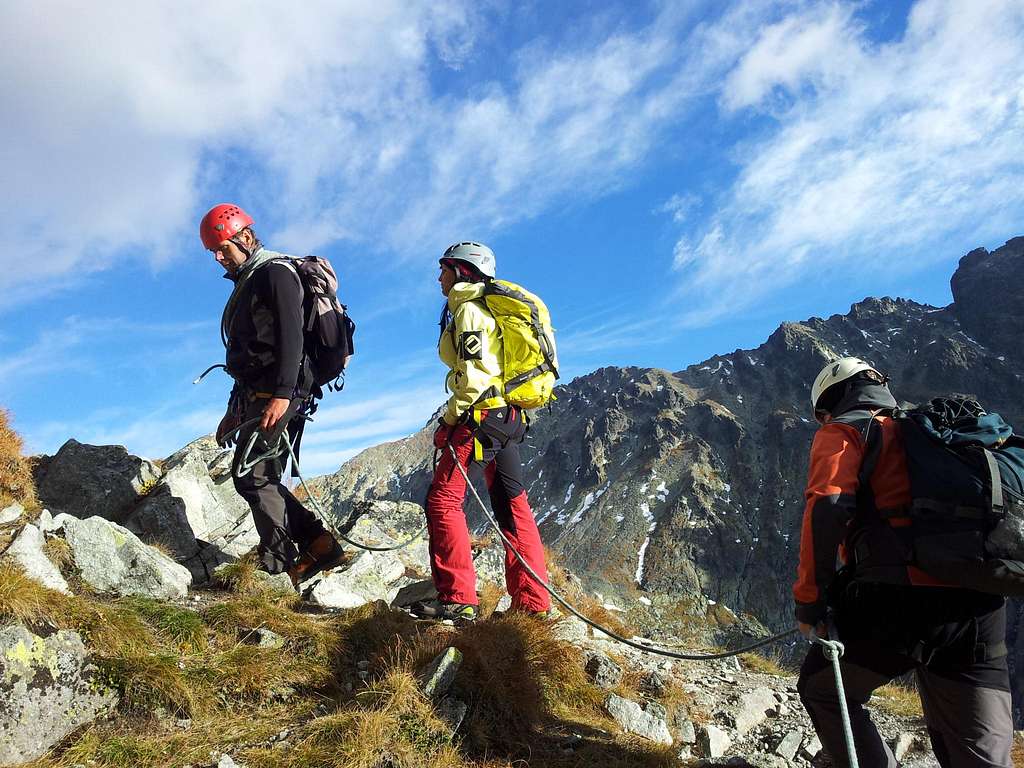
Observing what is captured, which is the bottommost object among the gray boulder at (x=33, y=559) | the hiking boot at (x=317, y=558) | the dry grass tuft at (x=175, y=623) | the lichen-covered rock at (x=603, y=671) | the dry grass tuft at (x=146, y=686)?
the lichen-covered rock at (x=603, y=671)

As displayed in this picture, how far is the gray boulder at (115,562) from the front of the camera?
6238mm

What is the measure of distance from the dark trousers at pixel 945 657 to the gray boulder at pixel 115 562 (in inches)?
260

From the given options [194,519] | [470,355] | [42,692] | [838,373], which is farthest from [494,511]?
[194,519]

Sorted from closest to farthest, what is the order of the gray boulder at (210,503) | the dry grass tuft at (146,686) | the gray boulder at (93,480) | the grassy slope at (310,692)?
the grassy slope at (310,692) → the dry grass tuft at (146,686) → the gray boulder at (210,503) → the gray boulder at (93,480)

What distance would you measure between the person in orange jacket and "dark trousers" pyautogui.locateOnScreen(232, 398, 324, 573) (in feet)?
18.2

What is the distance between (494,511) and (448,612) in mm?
1225

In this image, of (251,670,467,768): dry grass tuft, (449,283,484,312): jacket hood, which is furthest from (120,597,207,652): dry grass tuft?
(449,283,484,312): jacket hood

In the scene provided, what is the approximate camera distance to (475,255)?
6902 mm

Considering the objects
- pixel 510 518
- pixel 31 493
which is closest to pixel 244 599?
pixel 510 518

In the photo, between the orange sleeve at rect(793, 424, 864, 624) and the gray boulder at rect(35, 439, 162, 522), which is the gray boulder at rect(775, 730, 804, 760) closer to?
the orange sleeve at rect(793, 424, 864, 624)

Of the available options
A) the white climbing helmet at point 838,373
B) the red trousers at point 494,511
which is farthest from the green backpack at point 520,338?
the white climbing helmet at point 838,373

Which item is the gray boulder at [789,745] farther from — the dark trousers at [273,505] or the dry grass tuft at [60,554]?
the dry grass tuft at [60,554]

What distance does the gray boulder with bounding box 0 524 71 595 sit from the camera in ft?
17.2

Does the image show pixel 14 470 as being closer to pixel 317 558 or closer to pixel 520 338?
pixel 317 558
